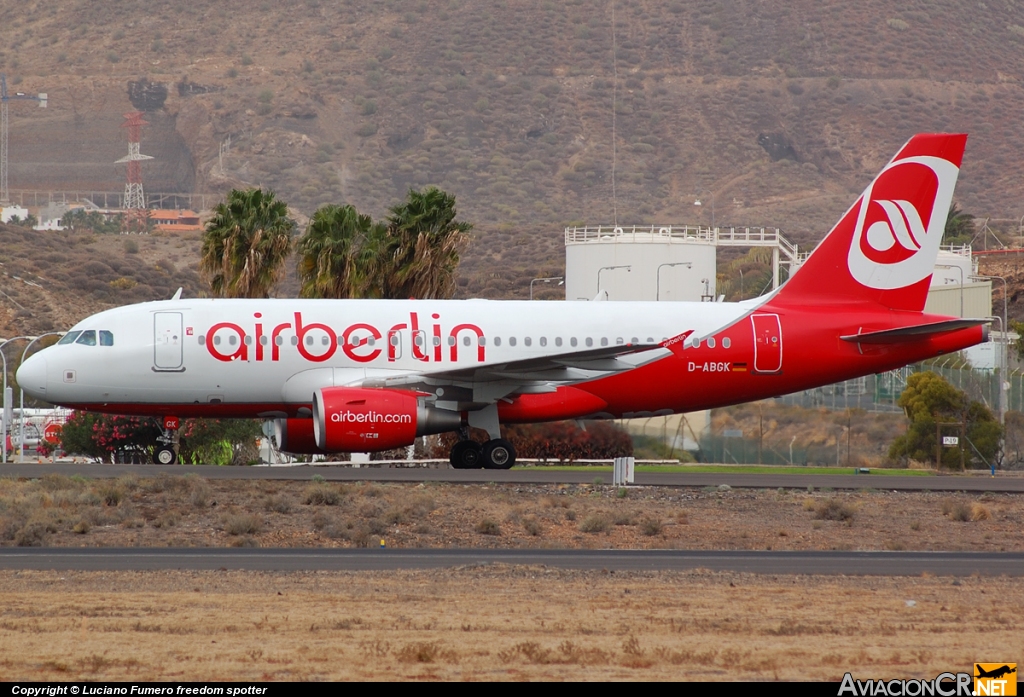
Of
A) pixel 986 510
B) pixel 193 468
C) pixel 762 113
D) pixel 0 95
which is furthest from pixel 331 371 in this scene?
pixel 0 95

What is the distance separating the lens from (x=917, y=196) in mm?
31781

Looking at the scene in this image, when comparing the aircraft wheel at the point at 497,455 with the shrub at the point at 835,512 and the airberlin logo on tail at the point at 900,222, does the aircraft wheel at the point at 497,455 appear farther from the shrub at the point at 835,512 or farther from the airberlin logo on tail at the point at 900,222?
the airberlin logo on tail at the point at 900,222

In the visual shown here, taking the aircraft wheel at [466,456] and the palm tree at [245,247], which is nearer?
the aircraft wheel at [466,456]

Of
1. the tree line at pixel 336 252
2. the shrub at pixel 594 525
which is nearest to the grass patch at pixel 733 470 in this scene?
the tree line at pixel 336 252

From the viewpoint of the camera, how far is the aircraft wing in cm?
2759

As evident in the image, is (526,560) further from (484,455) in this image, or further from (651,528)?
(484,455)

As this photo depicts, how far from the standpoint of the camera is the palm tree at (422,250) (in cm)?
4112

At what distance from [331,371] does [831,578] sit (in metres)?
14.1

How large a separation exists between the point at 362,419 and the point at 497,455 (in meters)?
3.74

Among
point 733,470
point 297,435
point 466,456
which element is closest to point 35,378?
point 297,435

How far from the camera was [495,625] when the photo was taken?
12.7m

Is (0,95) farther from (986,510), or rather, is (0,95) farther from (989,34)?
(986,510)

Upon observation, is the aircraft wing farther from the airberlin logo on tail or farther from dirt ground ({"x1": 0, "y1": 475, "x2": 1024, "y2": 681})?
the airberlin logo on tail

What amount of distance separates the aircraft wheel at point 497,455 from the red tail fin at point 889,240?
23.2ft
